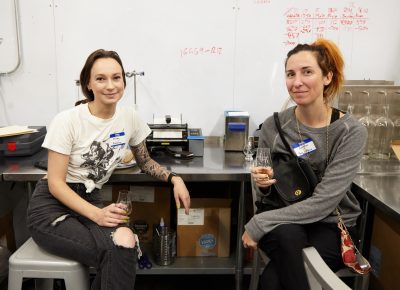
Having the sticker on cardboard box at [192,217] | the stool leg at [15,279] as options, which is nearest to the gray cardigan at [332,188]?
the sticker on cardboard box at [192,217]

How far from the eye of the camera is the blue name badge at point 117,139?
1.63 m

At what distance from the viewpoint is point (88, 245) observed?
140cm

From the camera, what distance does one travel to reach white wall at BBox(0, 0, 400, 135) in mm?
2297

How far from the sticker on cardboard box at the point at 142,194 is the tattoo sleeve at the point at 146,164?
1.06 feet

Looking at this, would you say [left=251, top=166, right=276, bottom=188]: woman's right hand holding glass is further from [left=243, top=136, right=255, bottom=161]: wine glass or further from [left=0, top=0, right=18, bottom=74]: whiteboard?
[left=0, top=0, right=18, bottom=74]: whiteboard

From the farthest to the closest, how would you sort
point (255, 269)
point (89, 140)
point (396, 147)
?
point (396, 147) < point (255, 269) < point (89, 140)

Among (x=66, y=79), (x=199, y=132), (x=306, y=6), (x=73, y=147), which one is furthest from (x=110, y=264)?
(x=306, y=6)

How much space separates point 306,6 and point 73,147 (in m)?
1.65

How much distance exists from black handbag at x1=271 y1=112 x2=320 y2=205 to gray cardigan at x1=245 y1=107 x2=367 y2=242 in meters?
0.03

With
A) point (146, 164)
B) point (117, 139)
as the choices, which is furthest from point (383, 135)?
point (117, 139)

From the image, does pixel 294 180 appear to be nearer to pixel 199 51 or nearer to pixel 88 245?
pixel 88 245

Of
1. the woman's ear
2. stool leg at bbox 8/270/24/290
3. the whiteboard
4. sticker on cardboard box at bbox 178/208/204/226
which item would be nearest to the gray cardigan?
the woman's ear

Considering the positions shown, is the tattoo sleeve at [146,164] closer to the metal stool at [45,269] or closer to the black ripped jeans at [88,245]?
the black ripped jeans at [88,245]

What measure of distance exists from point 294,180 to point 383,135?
85 centimetres
